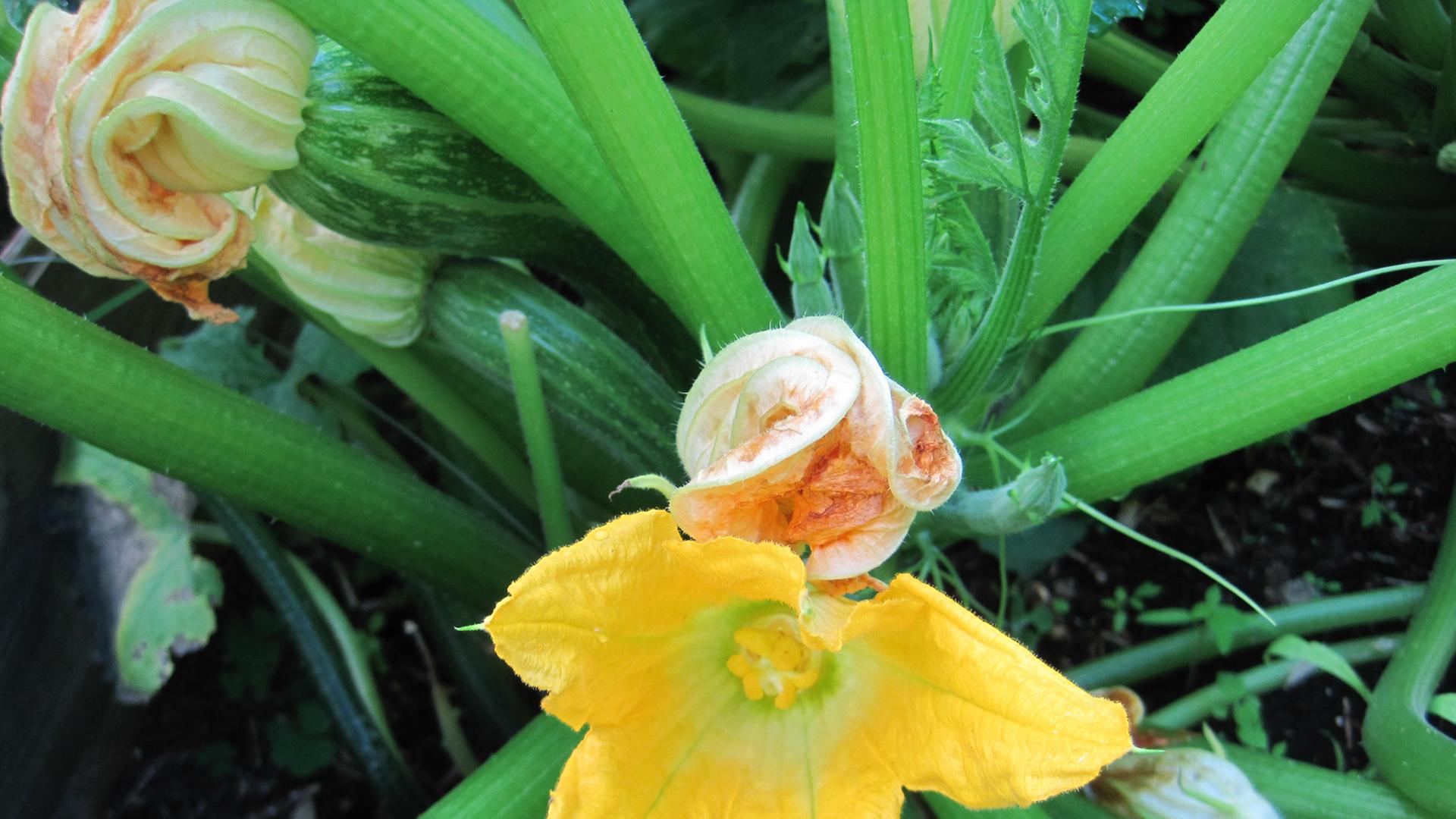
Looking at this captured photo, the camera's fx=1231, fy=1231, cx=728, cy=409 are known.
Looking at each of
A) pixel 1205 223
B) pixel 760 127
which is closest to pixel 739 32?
pixel 760 127

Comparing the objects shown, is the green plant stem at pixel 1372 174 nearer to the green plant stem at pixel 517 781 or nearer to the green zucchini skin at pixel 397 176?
the green zucchini skin at pixel 397 176

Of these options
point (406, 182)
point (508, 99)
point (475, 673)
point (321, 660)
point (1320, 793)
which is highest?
point (508, 99)

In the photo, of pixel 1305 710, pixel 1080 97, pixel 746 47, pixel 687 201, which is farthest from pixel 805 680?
pixel 1080 97

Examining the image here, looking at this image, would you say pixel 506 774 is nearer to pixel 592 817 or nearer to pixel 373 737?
pixel 592 817

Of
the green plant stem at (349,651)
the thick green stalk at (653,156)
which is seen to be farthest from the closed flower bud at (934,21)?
the green plant stem at (349,651)

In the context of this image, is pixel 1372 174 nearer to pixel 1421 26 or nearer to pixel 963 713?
pixel 1421 26

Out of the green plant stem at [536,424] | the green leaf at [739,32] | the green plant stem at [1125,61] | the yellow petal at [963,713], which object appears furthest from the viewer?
the green leaf at [739,32]

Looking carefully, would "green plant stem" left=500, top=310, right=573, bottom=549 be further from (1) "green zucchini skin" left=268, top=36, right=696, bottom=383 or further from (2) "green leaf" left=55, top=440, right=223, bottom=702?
(2) "green leaf" left=55, top=440, right=223, bottom=702
